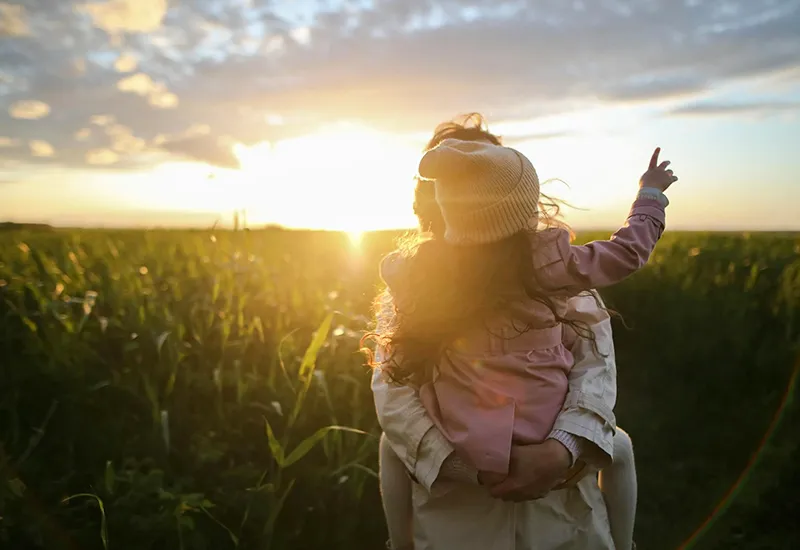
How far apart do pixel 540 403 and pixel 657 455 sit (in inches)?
101

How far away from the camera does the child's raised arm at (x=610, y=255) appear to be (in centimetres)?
173

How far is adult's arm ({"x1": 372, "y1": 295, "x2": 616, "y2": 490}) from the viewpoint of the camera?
171cm

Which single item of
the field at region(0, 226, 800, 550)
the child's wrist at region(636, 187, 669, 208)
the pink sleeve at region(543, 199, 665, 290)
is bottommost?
Answer: the field at region(0, 226, 800, 550)

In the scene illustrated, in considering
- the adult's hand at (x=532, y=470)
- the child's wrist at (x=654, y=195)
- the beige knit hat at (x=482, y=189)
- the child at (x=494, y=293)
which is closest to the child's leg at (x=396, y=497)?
the child at (x=494, y=293)

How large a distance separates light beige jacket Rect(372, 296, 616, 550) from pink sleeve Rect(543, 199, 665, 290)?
0.15 metres

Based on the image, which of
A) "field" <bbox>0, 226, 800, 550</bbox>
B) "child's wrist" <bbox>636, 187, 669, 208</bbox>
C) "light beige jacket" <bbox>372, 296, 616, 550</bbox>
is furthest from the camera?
"field" <bbox>0, 226, 800, 550</bbox>

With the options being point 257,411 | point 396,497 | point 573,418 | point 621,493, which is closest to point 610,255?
point 573,418

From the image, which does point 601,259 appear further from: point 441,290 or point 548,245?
point 441,290

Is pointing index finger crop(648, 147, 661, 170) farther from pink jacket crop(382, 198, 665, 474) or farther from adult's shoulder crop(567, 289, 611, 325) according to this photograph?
adult's shoulder crop(567, 289, 611, 325)

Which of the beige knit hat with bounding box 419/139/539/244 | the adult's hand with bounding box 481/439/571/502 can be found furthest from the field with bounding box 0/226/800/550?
the beige knit hat with bounding box 419/139/539/244

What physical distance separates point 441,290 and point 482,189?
11.3 inches

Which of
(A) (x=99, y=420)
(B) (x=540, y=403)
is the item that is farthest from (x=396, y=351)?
(A) (x=99, y=420)

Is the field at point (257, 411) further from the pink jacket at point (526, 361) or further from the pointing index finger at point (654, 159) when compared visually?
the pointing index finger at point (654, 159)

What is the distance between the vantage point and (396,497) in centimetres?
197
